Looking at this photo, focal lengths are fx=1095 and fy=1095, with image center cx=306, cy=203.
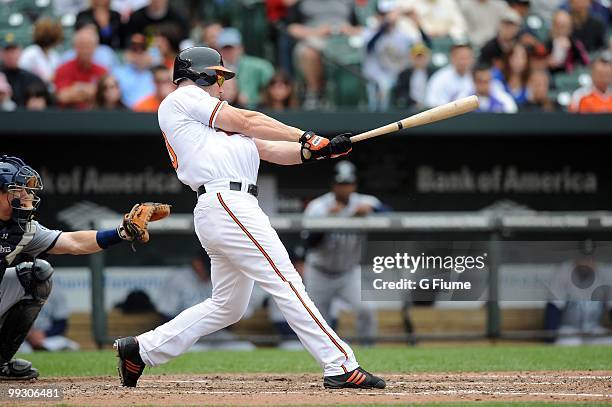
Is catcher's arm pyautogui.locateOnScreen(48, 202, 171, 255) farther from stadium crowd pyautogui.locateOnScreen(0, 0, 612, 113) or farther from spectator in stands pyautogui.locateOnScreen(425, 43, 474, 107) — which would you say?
spectator in stands pyautogui.locateOnScreen(425, 43, 474, 107)

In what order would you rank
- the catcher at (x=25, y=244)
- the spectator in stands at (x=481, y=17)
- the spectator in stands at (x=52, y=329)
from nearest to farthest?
1. the catcher at (x=25, y=244)
2. the spectator in stands at (x=52, y=329)
3. the spectator in stands at (x=481, y=17)

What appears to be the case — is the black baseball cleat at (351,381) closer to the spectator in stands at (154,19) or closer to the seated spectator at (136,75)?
the seated spectator at (136,75)

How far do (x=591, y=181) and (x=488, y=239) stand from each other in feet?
5.04

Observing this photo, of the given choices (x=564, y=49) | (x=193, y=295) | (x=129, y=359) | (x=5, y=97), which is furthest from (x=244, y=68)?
(x=129, y=359)

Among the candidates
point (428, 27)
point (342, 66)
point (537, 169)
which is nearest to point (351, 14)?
point (428, 27)

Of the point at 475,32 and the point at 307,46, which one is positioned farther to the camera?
the point at 475,32

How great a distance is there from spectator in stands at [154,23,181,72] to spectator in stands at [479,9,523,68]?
10.2 ft

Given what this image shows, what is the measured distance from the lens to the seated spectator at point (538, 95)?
10.4 meters

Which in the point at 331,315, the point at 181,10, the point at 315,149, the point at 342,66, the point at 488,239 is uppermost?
the point at 181,10

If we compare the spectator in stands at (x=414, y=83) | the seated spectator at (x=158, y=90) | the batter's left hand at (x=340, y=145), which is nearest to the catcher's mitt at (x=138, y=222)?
the batter's left hand at (x=340, y=145)

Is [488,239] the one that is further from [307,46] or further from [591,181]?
[307,46]

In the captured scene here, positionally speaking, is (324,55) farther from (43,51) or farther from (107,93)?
(43,51)

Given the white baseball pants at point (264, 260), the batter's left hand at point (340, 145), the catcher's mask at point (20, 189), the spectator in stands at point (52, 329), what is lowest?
the spectator in stands at point (52, 329)

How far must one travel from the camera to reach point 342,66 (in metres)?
10.3
